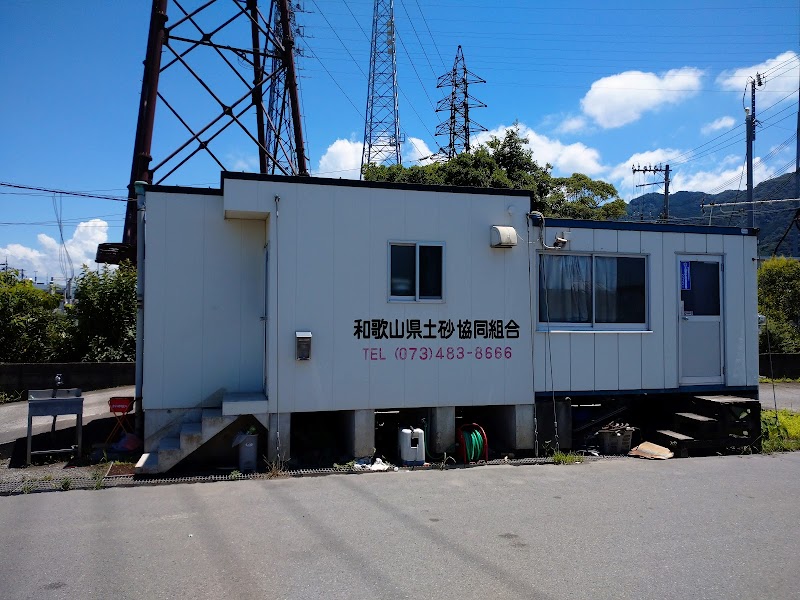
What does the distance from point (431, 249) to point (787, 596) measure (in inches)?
235

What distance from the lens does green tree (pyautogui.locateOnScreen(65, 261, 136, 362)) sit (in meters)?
15.7

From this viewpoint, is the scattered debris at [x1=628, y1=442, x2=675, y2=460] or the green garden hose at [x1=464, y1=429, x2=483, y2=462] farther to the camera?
the scattered debris at [x1=628, y1=442, x2=675, y2=460]

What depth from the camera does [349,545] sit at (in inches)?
209

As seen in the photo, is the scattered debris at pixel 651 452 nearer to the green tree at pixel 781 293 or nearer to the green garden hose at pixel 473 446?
the green garden hose at pixel 473 446

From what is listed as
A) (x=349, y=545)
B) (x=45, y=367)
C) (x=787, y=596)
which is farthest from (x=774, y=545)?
(x=45, y=367)

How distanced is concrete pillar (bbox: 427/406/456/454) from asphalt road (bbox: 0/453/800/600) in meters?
0.99

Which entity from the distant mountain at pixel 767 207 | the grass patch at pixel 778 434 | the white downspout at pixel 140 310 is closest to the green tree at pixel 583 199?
the grass patch at pixel 778 434

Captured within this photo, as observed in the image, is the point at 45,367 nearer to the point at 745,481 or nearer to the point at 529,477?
the point at 529,477

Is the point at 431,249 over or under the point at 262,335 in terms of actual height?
over

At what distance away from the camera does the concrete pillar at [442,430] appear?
9023 mm

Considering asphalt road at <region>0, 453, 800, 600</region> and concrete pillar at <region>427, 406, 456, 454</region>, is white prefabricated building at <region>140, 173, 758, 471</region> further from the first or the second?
asphalt road at <region>0, 453, 800, 600</region>

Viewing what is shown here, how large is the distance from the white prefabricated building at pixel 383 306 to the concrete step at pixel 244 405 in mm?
26

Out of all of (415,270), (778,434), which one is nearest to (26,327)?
(415,270)

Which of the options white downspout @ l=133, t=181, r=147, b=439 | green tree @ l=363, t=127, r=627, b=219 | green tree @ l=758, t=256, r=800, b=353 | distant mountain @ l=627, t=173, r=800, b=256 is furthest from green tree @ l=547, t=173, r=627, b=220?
distant mountain @ l=627, t=173, r=800, b=256
